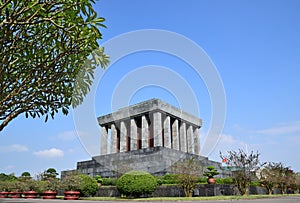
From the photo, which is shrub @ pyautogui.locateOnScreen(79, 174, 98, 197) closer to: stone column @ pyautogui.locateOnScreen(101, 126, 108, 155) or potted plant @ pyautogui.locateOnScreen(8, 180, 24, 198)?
potted plant @ pyautogui.locateOnScreen(8, 180, 24, 198)

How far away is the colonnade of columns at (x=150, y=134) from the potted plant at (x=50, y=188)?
39.6 ft

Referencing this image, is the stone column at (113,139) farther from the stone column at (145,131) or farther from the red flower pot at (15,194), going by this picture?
the red flower pot at (15,194)

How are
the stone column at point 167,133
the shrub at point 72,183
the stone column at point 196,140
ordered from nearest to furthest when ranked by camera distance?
the shrub at point 72,183
the stone column at point 167,133
the stone column at point 196,140

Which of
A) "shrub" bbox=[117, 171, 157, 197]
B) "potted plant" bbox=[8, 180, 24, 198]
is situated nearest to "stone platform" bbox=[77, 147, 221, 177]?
"shrub" bbox=[117, 171, 157, 197]

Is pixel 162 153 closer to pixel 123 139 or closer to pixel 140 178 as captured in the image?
pixel 140 178

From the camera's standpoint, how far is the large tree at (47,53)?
21.4 feet

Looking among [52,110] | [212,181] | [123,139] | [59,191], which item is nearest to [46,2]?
[52,110]

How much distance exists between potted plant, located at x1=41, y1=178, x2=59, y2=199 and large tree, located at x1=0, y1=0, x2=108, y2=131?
1381 centimetres

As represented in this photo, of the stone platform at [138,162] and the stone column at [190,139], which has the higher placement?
the stone column at [190,139]

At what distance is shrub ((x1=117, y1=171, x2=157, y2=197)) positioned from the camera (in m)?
16.8

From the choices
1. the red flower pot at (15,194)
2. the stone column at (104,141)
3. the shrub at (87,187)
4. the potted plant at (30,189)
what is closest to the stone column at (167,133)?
the stone column at (104,141)

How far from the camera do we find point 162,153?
2577cm

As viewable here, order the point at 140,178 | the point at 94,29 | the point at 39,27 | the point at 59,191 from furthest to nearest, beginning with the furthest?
the point at 59,191, the point at 140,178, the point at 39,27, the point at 94,29

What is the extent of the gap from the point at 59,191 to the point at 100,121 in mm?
16873
